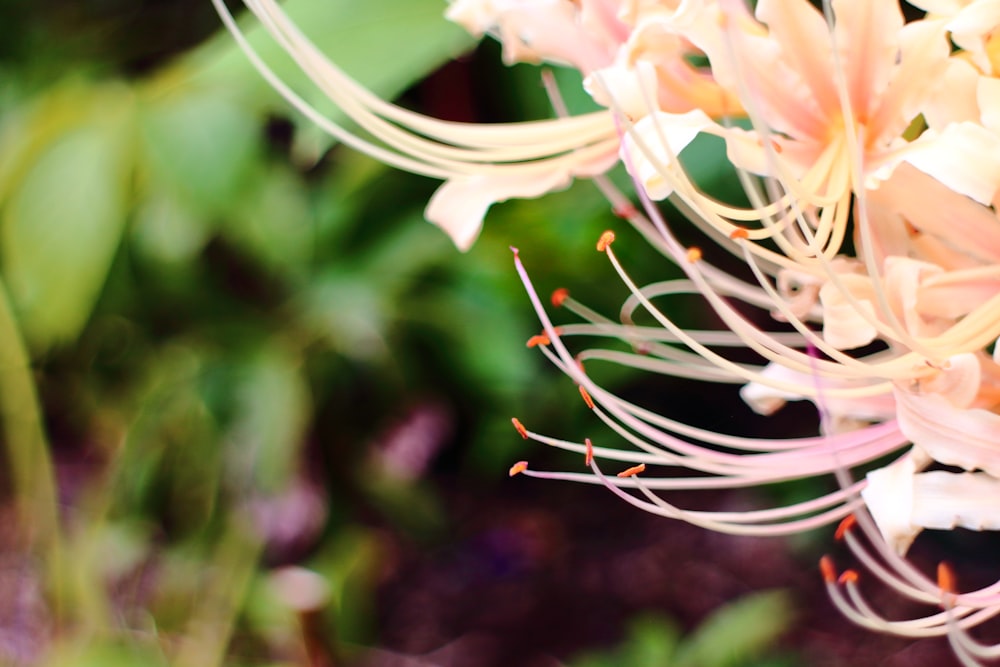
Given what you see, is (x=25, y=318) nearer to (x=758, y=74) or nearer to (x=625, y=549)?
(x=758, y=74)

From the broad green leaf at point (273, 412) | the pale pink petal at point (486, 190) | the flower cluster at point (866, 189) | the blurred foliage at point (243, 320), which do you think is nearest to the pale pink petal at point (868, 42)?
the flower cluster at point (866, 189)

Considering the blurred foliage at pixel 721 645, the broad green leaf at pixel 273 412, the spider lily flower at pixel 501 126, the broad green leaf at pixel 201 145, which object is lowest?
the blurred foliage at pixel 721 645

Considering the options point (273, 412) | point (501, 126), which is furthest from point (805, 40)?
point (273, 412)

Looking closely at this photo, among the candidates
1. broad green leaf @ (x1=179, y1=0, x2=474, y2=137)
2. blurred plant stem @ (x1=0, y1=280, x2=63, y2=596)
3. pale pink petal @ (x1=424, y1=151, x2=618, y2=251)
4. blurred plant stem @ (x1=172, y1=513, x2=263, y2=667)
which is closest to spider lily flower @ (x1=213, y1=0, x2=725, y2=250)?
pale pink petal @ (x1=424, y1=151, x2=618, y2=251)

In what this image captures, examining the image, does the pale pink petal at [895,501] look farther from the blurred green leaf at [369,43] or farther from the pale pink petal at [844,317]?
the blurred green leaf at [369,43]

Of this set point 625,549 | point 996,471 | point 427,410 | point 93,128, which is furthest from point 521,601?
point 996,471

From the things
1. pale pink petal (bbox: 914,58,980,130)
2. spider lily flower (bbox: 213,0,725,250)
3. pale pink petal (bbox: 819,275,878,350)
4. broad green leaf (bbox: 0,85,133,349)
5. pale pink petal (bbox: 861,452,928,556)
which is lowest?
broad green leaf (bbox: 0,85,133,349)

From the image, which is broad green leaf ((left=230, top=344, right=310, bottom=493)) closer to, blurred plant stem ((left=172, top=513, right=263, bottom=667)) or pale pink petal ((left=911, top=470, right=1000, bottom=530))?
blurred plant stem ((left=172, top=513, right=263, bottom=667))
